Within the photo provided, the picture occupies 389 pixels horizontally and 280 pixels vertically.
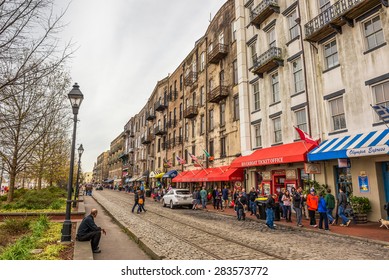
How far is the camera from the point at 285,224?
13.7 metres

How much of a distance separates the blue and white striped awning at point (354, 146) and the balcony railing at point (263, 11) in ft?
36.2

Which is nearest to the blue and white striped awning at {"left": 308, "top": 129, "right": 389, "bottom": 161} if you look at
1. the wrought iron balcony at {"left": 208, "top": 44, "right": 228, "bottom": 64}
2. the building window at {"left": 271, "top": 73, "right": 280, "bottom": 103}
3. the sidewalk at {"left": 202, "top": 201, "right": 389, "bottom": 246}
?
the sidewalk at {"left": 202, "top": 201, "right": 389, "bottom": 246}

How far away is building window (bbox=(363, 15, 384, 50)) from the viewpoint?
13.4 m

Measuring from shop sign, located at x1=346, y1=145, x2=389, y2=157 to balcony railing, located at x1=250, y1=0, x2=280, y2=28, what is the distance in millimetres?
12800

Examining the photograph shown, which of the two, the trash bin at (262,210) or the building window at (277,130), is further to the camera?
the building window at (277,130)

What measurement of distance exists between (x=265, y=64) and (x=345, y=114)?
7.40m

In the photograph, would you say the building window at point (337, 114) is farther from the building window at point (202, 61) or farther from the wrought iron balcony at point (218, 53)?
the building window at point (202, 61)

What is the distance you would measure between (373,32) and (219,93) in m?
14.5

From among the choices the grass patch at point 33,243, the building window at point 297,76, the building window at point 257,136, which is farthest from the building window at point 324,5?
the grass patch at point 33,243

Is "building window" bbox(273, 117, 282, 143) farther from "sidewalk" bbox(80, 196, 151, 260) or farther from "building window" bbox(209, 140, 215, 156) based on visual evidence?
"sidewalk" bbox(80, 196, 151, 260)

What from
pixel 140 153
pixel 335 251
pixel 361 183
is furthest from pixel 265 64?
pixel 140 153

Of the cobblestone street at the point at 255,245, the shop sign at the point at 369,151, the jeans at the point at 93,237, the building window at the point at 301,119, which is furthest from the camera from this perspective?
the building window at the point at 301,119

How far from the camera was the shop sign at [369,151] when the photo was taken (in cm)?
1099
